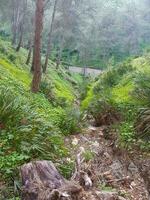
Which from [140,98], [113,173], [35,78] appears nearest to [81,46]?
[35,78]

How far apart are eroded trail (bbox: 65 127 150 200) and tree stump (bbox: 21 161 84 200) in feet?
2.13

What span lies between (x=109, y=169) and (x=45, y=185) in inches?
110

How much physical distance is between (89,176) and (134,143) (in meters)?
2.38

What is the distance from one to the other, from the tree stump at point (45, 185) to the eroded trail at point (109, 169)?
65 cm

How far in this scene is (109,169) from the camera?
8.70 m

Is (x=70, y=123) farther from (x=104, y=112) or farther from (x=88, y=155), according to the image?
(x=88, y=155)

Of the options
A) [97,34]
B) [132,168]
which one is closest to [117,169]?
[132,168]

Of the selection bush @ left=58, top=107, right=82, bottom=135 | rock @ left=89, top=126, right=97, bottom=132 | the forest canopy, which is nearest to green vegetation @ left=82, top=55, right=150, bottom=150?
rock @ left=89, top=126, right=97, bottom=132

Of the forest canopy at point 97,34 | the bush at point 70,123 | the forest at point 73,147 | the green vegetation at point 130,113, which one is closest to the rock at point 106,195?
the forest at point 73,147

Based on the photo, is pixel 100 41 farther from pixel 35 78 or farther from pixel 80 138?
pixel 80 138

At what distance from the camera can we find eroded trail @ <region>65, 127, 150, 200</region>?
23.9 feet

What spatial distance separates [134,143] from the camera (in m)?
9.70

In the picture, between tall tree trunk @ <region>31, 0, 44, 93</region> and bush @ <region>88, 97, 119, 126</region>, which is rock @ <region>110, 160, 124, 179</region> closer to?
bush @ <region>88, 97, 119, 126</region>

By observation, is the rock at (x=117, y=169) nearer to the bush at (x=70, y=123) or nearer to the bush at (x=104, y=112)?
the bush at (x=70, y=123)
